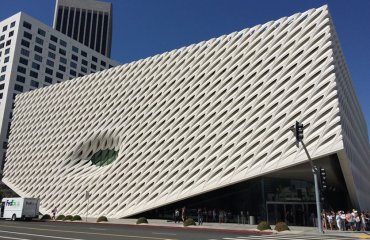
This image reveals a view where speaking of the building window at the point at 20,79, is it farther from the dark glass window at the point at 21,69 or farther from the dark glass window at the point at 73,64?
the dark glass window at the point at 73,64

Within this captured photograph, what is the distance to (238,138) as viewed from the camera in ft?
117

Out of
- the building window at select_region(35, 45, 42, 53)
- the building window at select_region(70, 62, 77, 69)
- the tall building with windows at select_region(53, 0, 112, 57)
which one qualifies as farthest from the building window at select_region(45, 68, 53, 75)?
the tall building with windows at select_region(53, 0, 112, 57)

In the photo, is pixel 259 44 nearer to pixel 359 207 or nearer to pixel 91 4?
pixel 359 207

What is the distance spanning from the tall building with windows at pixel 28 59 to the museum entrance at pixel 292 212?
6975cm

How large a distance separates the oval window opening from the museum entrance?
72.4 ft

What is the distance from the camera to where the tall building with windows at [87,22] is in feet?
547

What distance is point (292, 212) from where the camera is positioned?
110 ft

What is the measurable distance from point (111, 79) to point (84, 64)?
206 ft

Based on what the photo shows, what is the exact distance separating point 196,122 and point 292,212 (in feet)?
44.8

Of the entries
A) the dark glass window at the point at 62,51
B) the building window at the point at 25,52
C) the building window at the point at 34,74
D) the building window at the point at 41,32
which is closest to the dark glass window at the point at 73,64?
the dark glass window at the point at 62,51

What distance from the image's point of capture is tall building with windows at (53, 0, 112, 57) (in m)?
167

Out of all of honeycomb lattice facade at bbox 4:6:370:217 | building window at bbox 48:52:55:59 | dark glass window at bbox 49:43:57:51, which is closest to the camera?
honeycomb lattice facade at bbox 4:6:370:217

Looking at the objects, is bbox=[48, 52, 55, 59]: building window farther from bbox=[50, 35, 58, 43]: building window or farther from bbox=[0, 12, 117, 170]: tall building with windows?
bbox=[50, 35, 58, 43]: building window

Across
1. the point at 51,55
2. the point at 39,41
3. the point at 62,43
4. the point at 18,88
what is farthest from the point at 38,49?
the point at 18,88
